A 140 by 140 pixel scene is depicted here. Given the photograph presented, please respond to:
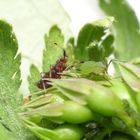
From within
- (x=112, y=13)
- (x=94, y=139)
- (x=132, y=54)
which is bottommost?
(x=94, y=139)

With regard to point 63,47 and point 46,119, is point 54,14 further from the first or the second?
point 46,119

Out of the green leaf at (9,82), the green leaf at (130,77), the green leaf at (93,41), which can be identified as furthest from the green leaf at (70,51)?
the green leaf at (130,77)

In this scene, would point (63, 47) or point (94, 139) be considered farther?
point (63, 47)

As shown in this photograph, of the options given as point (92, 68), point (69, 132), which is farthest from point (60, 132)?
point (92, 68)

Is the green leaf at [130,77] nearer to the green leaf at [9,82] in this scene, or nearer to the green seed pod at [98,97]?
the green seed pod at [98,97]

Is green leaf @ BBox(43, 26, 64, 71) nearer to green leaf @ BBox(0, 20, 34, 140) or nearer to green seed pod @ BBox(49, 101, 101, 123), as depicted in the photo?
green leaf @ BBox(0, 20, 34, 140)

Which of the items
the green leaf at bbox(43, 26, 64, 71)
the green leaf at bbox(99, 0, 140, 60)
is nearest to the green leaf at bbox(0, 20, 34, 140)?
the green leaf at bbox(43, 26, 64, 71)

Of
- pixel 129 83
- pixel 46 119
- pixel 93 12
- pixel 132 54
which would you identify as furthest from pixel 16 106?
pixel 93 12

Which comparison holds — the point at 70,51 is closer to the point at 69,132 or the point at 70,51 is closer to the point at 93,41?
the point at 93,41
